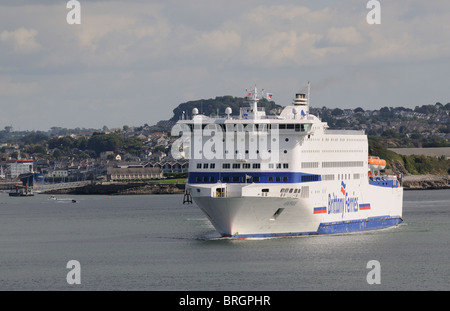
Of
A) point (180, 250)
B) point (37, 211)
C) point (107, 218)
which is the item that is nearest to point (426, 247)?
point (180, 250)

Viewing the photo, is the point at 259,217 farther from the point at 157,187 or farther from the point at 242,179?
the point at 157,187

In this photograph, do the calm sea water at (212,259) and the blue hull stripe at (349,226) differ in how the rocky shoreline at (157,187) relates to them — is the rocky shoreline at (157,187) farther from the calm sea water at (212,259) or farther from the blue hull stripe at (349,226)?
the blue hull stripe at (349,226)

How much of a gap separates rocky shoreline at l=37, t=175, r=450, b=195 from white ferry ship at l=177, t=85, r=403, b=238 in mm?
98810

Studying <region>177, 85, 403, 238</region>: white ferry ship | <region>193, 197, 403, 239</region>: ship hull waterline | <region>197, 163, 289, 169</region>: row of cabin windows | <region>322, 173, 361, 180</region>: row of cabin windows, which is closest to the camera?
<region>193, 197, 403, 239</region>: ship hull waterline

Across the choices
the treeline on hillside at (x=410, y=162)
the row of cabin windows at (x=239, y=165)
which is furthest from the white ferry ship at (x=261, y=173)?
the treeline on hillside at (x=410, y=162)

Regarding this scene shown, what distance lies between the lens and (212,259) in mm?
49375

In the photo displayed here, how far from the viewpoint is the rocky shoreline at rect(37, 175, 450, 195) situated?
525 feet

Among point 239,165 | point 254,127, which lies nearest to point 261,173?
point 239,165

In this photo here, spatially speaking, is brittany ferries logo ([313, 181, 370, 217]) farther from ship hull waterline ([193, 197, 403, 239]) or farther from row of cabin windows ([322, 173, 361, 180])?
ship hull waterline ([193, 197, 403, 239])

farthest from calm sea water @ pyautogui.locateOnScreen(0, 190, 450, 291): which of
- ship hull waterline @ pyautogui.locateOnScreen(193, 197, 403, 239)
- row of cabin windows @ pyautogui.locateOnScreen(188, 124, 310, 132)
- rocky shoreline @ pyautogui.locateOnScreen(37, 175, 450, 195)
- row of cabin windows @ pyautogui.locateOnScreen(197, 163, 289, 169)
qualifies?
rocky shoreline @ pyautogui.locateOnScreen(37, 175, 450, 195)

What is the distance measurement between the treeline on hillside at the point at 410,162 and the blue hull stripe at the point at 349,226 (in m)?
108

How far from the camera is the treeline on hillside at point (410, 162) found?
18112cm
